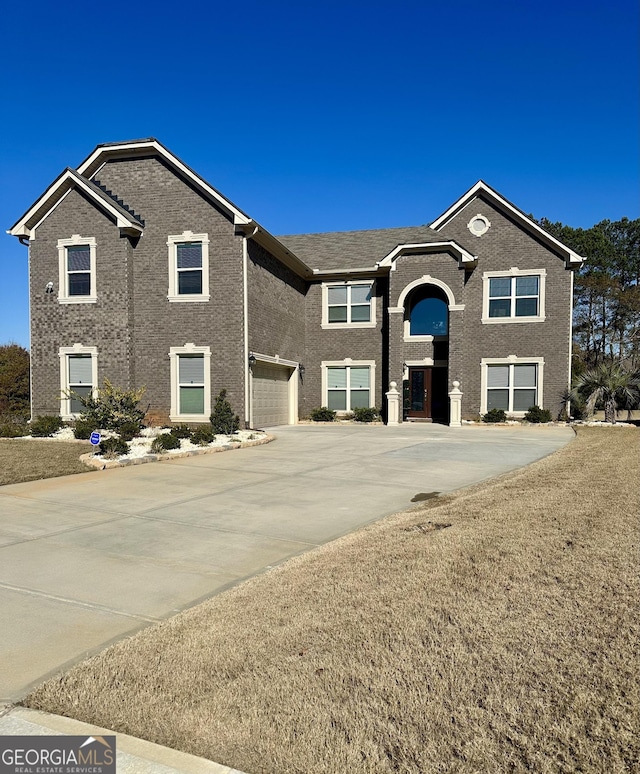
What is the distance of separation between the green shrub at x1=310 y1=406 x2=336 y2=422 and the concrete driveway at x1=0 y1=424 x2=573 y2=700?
9578 mm

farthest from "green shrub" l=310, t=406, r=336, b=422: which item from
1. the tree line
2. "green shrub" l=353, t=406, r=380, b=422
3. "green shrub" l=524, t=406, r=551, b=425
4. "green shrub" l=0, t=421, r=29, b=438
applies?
the tree line

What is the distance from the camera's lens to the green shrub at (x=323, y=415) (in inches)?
878

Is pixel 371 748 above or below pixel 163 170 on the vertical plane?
below

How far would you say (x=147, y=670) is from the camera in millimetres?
2885

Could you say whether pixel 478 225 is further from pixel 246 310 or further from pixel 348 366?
pixel 246 310

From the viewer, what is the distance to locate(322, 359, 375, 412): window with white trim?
22641 mm

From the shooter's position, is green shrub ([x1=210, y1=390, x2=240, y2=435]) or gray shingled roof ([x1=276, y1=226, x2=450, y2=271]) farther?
gray shingled roof ([x1=276, y1=226, x2=450, y2=271])

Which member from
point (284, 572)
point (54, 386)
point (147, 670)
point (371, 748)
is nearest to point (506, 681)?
point (371, 748)

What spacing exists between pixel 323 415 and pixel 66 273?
11.0 m

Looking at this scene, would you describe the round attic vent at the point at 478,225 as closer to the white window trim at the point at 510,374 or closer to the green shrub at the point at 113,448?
the white window trim at the point at 510,374

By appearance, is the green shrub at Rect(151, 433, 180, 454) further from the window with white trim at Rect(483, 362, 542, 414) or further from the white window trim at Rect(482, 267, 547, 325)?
the white window trim at Rect(482, 267, 547, 325)

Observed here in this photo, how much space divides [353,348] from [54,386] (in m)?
11.7

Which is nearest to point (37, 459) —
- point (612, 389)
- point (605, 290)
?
point (612, 389)

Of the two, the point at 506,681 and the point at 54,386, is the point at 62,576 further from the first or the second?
the point at 54,386
